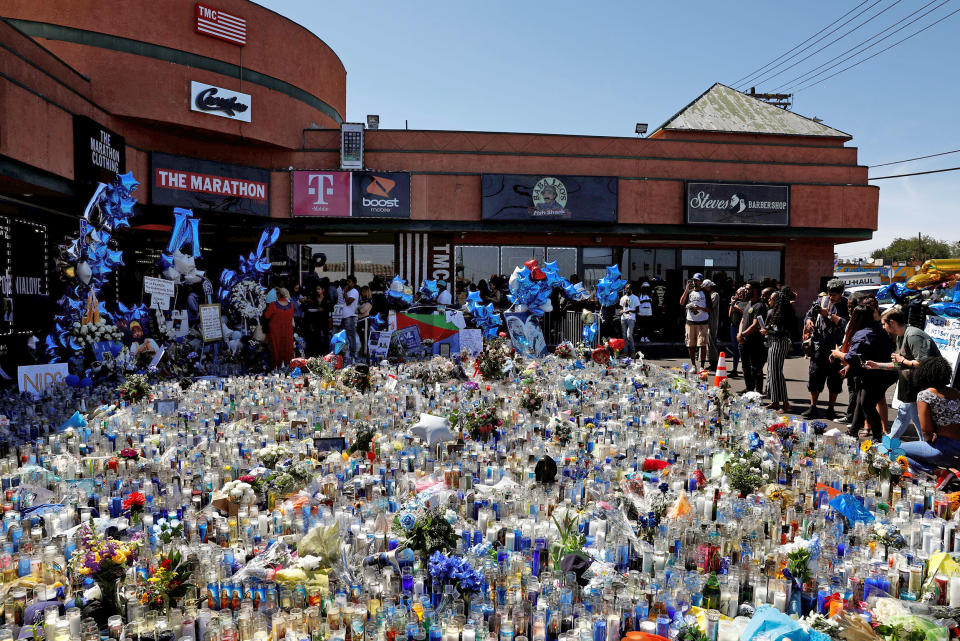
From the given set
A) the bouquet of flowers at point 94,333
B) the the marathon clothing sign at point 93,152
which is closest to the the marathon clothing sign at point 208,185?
the the marathon clothing sign at point 93,152

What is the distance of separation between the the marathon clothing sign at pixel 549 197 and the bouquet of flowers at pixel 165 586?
50.4ft

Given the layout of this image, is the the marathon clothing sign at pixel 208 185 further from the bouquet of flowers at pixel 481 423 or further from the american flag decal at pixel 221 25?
the bouquet of flowers at pixel 481 423

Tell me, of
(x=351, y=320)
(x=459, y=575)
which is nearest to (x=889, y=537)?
(x=459, y=575)

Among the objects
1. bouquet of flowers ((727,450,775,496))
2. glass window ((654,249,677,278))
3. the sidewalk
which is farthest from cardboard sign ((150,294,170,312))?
glass window ((654,249,677,278))

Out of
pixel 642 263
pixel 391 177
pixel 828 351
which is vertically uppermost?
pixel 391 177

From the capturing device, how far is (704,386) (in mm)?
7875

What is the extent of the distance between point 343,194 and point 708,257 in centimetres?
1100

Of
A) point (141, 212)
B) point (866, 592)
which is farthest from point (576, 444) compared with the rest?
point (141, 212)

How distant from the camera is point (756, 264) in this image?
19.9 m

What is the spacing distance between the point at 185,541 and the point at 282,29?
16.3 m

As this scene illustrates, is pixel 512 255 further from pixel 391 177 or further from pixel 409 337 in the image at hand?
pixel 409 337

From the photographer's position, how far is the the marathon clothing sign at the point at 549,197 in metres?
17.8

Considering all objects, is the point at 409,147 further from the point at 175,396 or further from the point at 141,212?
the point at 175,396

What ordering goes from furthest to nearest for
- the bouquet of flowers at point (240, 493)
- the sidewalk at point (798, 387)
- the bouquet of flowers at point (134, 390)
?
the sidewalk at point (798, 387)
the bouquet of flowers at point (134, 390)
the bouquet of flowers at point (240, 493)
